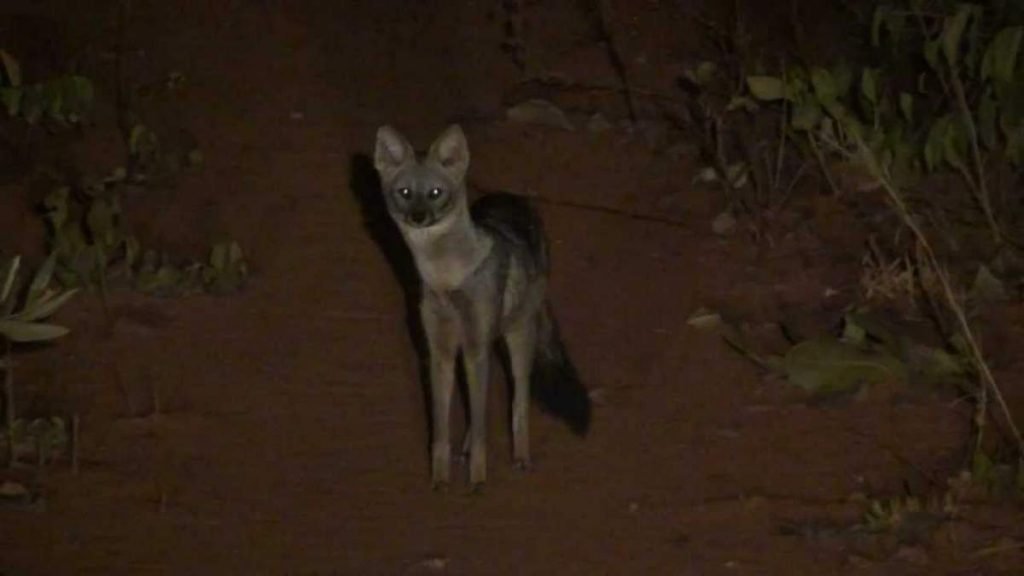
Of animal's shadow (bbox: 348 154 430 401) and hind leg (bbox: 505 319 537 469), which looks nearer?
hind leg (bbox: 505 319 537 469)

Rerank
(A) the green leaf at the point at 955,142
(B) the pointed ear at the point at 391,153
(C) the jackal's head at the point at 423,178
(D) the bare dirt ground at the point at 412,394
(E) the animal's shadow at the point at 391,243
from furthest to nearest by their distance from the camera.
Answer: (A) the green leaf at the point at 955,142
(E) the animal's shadow at the point at 391,243
(B) the pointed ear at the point at 391,153
(C) the jackal's head at the point at 423,178
(D) the bare dirt ground at the point at 412,394

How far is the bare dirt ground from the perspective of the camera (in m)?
5.07

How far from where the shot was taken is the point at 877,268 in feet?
21.5

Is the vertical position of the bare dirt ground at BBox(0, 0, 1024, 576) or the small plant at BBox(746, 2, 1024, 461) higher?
the small plant at BBox(746, 2, 1024, 461)

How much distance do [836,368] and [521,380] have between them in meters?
0.99

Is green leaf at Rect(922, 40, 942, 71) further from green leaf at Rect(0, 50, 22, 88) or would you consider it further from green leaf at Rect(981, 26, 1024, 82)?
green leaf at Rect(0, 50, 22, 88)

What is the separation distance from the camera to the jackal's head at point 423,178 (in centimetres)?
532

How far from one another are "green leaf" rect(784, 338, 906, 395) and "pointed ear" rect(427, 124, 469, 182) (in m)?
1.22

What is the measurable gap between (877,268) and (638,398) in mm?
1139

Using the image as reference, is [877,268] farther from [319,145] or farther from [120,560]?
[120,560]

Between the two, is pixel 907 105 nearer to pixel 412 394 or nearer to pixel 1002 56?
pixel 1002 56

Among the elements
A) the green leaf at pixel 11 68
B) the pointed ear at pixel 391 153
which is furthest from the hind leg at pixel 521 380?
the green leaf at pixel 11 68

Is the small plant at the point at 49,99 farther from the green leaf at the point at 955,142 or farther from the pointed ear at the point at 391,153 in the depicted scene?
the green leaf at the point at 955,142

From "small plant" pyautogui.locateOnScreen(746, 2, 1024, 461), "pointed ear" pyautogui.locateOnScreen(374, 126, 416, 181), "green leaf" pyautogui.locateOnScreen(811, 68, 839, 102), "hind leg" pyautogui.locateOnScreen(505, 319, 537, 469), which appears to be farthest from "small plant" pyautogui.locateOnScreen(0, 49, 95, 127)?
"green leaf" pyautogui.locateOnScreen(811, 68, 839, 102)
